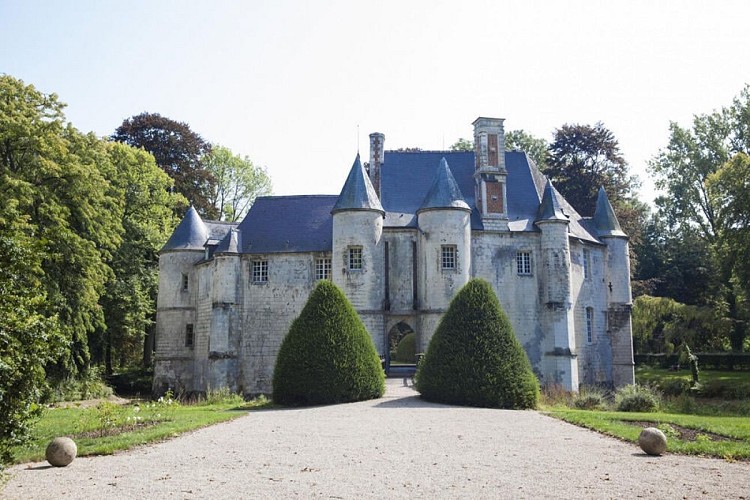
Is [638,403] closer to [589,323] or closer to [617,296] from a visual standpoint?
[589,323]

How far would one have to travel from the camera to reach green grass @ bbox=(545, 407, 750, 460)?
10.3 meters

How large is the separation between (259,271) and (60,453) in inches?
756

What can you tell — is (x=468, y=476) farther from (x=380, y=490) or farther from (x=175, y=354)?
(x=175, y=354)

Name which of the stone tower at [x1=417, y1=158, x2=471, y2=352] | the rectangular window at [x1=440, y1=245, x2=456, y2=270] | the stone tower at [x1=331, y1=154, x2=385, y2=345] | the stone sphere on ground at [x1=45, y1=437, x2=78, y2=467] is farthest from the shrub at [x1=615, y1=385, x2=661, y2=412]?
A: the stone sphere on ground at [x1=45, y1=437, x2=78, y2=467]

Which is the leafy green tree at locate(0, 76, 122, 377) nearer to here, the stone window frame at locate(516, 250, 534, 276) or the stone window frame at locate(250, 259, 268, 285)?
the stone window frame at locate(250, 259, 268, 285)

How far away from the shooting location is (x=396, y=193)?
29.3m

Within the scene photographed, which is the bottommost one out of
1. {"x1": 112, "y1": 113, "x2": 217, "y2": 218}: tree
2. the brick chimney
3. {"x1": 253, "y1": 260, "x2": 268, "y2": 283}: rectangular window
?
{"x1": 253, "y1": 260, "x2": 268, "y2": 283}: rectangular window

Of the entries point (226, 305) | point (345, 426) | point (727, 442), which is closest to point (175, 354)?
point (226, 305)

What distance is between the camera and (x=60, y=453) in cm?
958

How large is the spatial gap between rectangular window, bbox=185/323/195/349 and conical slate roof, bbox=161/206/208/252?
3.56m

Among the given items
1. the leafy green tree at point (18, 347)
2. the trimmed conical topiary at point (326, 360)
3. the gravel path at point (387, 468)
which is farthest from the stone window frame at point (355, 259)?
the leafy green tree at point (18, 347)

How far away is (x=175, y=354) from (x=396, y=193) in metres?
12.2

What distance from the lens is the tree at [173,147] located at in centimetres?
4012

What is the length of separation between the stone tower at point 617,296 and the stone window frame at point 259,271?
1528 centimetres
